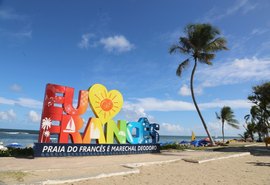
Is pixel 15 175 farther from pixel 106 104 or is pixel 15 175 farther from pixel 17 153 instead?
pixel 106 104

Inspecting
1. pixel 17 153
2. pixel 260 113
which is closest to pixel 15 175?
pixel 17 153

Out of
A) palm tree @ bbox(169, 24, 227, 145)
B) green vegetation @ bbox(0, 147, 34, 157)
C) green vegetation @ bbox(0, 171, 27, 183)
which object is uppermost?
palm tree @ bbox(169, 24, 227, 145)

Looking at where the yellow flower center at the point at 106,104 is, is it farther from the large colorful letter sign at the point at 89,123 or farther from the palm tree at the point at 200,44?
the palm tree at the point at 200,44

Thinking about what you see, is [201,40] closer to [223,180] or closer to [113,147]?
[113,147]

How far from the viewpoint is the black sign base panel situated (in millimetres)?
12945

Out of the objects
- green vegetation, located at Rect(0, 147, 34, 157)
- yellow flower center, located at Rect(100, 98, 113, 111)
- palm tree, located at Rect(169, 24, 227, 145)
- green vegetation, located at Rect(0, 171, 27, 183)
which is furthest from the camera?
palm tree, located at Rect(169, 24, 227, 145)

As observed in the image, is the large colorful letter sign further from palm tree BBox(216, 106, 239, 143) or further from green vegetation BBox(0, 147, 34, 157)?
palm tree BBox(216, 106, 239, 143)

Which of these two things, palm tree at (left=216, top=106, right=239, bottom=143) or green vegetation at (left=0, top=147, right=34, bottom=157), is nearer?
green vegetation at (left=0, top=147, right=34, bottom=157)

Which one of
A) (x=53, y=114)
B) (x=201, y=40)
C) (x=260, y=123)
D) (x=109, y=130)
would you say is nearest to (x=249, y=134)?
(x=260, y=123)

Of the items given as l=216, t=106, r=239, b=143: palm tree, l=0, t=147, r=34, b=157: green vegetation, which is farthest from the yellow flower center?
l=216, t=106, r=239, b=143: palm tree

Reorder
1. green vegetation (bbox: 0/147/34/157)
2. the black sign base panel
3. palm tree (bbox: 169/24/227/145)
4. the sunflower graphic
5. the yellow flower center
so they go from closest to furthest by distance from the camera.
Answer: the black sign base panel, green vegetation (bbox: 0/147/34/157), the sunflower graphic, the yellow flower center, palm tree (bbox: 169/24/227/145)

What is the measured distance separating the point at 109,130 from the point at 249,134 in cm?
4955

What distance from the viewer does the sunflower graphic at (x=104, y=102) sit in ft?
51.0

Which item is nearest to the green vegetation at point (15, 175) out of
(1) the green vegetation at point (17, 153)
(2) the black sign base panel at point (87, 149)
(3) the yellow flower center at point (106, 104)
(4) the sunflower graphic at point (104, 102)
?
(2) the black sign base panel at point (87, 149)
